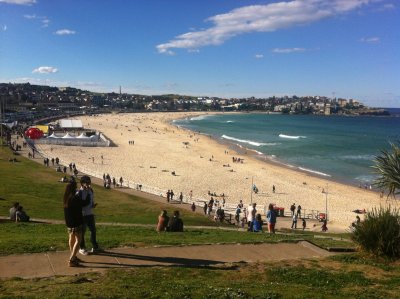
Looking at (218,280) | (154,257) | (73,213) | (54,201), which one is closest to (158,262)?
(154,257)

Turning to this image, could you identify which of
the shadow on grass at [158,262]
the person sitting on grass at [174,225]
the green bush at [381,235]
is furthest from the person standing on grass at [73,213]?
the green bush at [381,235]

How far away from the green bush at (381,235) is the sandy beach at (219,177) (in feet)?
56.6

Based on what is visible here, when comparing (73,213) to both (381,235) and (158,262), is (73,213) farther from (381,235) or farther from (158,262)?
(381,235)

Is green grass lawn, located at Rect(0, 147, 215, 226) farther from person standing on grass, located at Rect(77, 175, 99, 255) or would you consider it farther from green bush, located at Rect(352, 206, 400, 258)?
green bush, located at Rect(352, 206, 400, 258)

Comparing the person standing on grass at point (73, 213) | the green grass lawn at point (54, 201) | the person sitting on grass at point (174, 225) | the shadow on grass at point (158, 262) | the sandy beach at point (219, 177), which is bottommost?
the sandy beach at point (219, 177)

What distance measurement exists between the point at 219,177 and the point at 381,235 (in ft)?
108

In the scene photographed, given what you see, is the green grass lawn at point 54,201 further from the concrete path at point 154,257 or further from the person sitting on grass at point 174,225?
the concrete path at point 154,257

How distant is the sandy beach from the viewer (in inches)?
1258

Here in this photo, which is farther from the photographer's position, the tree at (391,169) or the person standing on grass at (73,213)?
the tree at (391,169)

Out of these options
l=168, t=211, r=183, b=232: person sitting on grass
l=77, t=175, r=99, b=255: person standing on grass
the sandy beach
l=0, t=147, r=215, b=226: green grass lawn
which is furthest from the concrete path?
the sandy beach

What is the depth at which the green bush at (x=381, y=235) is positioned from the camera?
7.86 metres

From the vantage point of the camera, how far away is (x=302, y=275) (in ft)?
22.0

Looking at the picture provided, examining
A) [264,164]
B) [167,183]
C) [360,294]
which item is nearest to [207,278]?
[360,294]

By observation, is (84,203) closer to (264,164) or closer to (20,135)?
(264,164)
